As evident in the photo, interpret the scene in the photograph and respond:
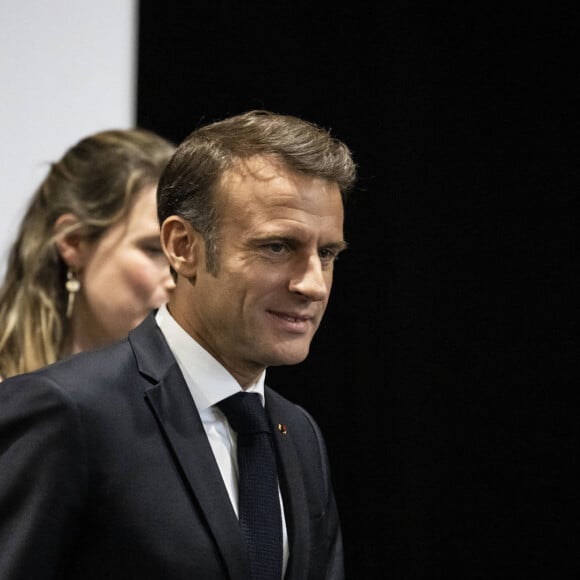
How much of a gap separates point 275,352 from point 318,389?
1.49 metres

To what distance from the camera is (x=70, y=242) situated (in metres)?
2.63

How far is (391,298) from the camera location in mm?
3088

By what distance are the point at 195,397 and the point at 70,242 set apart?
1.05 metres

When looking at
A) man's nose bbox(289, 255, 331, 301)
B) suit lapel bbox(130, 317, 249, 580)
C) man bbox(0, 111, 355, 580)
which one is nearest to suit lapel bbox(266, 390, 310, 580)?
man bbox(0, 111, 355, 580)

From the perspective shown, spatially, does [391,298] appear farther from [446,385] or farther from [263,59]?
[263,59]

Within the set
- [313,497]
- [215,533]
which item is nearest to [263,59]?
[313,497]

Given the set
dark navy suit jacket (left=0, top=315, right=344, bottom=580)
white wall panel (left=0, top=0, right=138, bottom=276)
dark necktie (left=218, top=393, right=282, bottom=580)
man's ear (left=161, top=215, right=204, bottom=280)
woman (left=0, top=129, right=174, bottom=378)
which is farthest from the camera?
white wall panel (left=0, top=0, right=138, bottom=276)

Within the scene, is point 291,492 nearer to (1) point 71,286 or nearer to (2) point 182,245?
(2) point 182,245

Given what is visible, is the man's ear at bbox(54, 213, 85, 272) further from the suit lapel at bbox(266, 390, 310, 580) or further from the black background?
the suit lapel at bbox(266, 390, 310, 580)

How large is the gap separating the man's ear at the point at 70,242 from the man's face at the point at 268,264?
0.99 m

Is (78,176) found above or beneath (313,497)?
above

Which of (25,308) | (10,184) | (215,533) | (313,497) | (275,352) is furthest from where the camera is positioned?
(10,184)

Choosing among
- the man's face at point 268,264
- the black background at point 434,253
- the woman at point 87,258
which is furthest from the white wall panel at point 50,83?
the man's face at point 268,264

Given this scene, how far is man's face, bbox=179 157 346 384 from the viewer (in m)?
1.65
